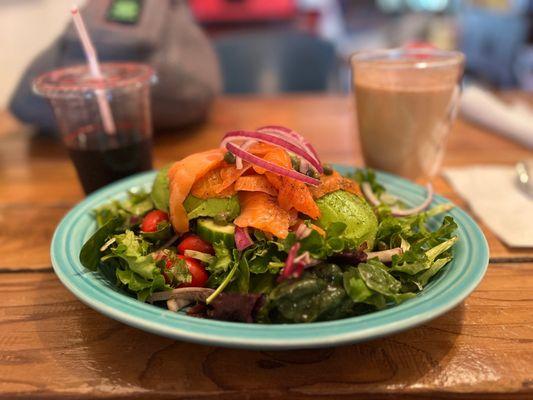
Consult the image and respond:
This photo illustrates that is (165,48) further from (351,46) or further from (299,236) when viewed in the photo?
(351,46)

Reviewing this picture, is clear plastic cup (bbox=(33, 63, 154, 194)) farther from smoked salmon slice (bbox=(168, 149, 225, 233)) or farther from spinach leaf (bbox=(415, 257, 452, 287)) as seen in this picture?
→ spinach leaf (bbox=(415, 257, 452, 287))

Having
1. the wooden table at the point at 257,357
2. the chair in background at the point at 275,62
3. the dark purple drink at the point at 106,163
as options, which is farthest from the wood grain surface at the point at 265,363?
the chair in background at the point at 275,62

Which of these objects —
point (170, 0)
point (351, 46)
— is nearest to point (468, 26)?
point (351, 46)

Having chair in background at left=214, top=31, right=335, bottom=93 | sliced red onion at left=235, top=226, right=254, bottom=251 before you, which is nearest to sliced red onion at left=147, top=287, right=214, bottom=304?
sliced red onion at left=235, top=226, right=254, bottom=251

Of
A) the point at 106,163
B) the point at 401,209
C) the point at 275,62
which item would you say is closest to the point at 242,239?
the point at 401,209

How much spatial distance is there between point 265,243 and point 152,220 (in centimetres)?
30

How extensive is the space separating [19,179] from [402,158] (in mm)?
1387

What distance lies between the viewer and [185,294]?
36.9 inches

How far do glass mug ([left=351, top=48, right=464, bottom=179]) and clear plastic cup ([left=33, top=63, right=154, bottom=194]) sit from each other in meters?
0.73

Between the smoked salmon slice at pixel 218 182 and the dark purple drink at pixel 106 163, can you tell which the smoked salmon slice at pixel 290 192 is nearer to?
the smoked salmon slice at pixel 218 182

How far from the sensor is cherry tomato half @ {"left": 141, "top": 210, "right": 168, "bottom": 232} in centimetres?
110

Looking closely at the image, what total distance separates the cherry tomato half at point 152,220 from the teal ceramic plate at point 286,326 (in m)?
0.16

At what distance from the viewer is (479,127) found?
231 cm

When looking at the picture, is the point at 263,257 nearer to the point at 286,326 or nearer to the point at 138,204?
the point at 286,326
